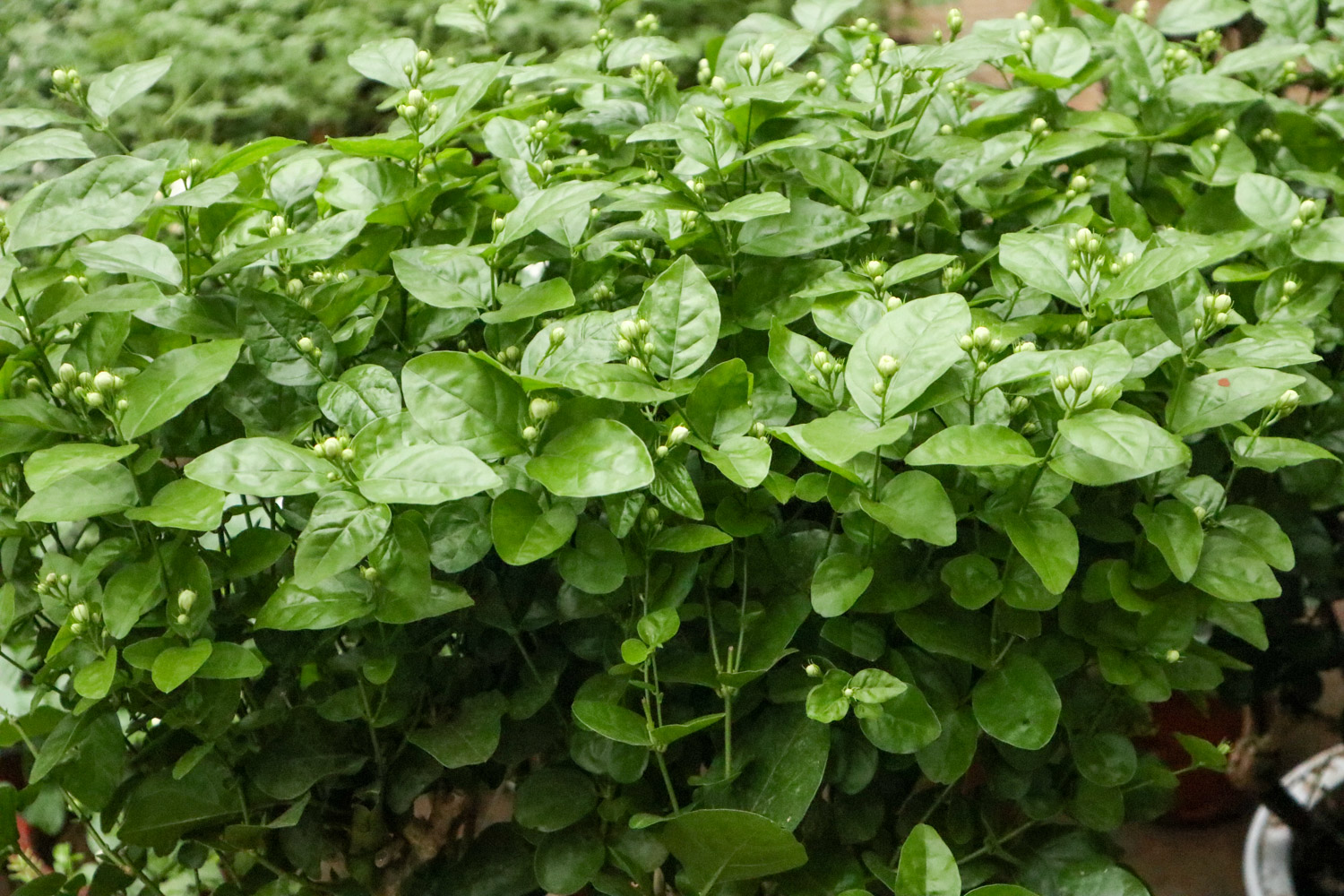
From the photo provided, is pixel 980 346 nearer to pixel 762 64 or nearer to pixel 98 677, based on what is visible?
pixel 762 64

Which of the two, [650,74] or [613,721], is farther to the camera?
[650,74]

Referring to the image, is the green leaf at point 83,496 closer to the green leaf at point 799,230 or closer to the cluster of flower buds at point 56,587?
the cluster of flower buds at point 56,587

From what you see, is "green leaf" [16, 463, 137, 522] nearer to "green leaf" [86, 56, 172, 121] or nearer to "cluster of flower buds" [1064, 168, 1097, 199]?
"green leaf" [86, 56, 172, 121]

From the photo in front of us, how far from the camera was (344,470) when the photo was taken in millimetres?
760

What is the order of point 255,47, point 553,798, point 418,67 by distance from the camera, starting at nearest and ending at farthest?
point 553,798 → point 418,67 → point 255,47

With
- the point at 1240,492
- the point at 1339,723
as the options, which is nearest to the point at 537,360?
the point at 1240,492

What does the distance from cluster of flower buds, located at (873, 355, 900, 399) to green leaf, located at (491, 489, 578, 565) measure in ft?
0.71

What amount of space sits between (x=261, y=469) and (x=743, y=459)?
30 centimetres

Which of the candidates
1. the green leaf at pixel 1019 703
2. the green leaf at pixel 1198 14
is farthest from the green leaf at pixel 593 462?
the green leaf at pixel 1198 14

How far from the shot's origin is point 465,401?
0.78 m

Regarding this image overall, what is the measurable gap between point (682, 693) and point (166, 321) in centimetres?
49

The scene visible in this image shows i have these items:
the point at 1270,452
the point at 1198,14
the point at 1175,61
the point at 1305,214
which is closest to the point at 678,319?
the point at 1270,452

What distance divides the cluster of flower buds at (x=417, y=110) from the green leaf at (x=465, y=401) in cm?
29

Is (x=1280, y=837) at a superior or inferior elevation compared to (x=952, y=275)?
inferior
